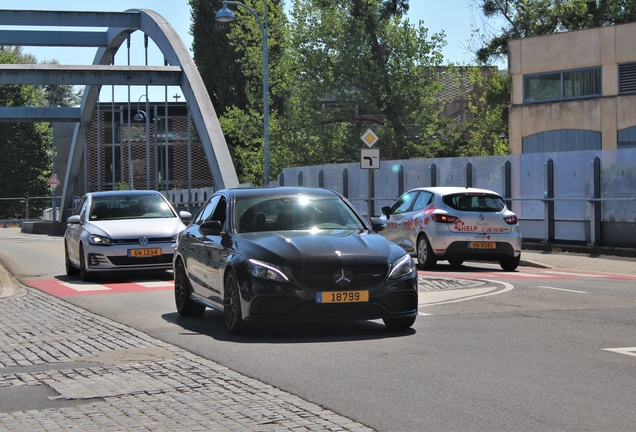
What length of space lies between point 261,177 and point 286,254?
53.5 m

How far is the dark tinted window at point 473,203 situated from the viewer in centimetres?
1995

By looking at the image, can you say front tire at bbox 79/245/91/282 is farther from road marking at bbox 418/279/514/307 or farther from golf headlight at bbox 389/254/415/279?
golf headlight at bbox 389/254/415/279

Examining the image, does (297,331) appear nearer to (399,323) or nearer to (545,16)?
(399,323)

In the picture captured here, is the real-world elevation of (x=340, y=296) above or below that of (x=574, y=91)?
below

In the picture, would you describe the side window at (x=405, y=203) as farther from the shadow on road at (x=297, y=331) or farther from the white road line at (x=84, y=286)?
the shadow on road at (x=297, y=331)

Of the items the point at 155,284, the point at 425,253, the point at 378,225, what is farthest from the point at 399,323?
the point at 425,253

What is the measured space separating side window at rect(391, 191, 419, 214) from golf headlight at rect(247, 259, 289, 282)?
11589 millimetres

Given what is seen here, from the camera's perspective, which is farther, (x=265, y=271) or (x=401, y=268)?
(x=401, y=268)

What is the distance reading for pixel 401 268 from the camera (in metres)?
10.2

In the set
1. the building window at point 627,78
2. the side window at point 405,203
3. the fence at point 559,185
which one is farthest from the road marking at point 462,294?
the building window at point 627,78

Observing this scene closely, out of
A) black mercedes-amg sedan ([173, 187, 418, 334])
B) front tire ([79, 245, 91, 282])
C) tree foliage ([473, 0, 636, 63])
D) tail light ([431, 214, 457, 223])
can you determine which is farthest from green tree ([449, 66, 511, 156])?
black mercedes-amg sedan ([173, 187, 418, 334])

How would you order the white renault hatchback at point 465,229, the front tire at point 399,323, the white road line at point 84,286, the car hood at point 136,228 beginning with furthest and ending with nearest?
1. the white renault hatchback at point 465,229
2. the car hood at point 136,228
3. the white road line at point 84,286
4. the front tire at point 399,323

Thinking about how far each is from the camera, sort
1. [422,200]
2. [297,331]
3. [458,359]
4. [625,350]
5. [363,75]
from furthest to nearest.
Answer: [363,75] < [422,200] < [297,331] < [625,350] < [458,359]

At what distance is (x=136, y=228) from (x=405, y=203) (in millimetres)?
5973
